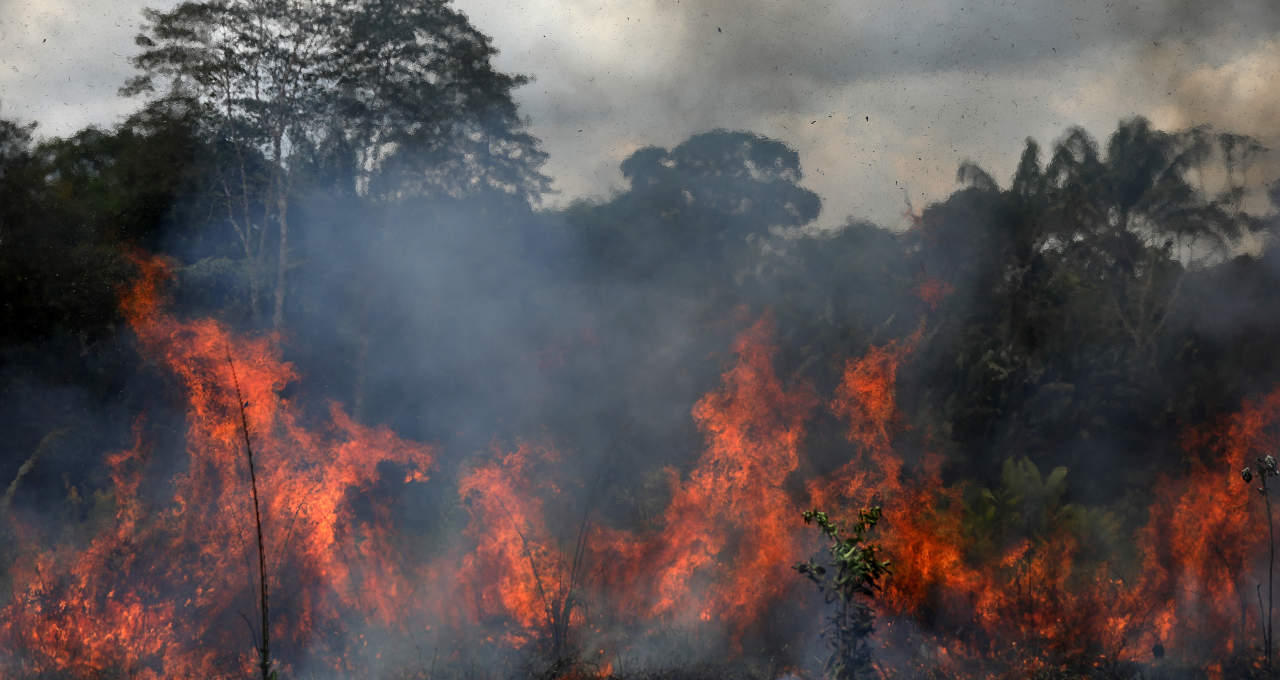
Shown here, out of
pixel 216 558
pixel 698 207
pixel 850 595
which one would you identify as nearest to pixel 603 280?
pixel 698 207

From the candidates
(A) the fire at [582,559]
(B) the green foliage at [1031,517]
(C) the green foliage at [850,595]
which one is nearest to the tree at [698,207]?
(A) the fire at [582,559]

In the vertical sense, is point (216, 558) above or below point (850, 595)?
below

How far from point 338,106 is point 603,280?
10.3m

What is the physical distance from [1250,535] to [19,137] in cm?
2944

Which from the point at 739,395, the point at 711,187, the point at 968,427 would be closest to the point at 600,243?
the point at 711,187

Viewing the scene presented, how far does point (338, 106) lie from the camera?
2930 centimetres

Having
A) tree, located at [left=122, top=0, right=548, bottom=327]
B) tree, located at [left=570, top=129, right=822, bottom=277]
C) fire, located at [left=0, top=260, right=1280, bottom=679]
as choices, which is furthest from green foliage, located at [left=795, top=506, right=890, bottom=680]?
tree, located at [left=122, top=0, right=548, bottom=327]

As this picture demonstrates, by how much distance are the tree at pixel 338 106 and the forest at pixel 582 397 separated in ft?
0.37

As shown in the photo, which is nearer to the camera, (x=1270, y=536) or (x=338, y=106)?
(x=1270, y=536)

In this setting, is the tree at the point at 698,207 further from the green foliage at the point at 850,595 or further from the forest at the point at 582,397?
the green foliage at the point at 850,595

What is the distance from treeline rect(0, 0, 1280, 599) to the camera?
77.6ft

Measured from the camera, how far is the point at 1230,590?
19281mm

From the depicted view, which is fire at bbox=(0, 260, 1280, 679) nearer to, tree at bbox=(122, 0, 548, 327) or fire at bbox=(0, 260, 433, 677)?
fire at bbox=(0, 260, 433, 677)

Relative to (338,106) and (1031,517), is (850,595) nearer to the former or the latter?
(1031,517)
